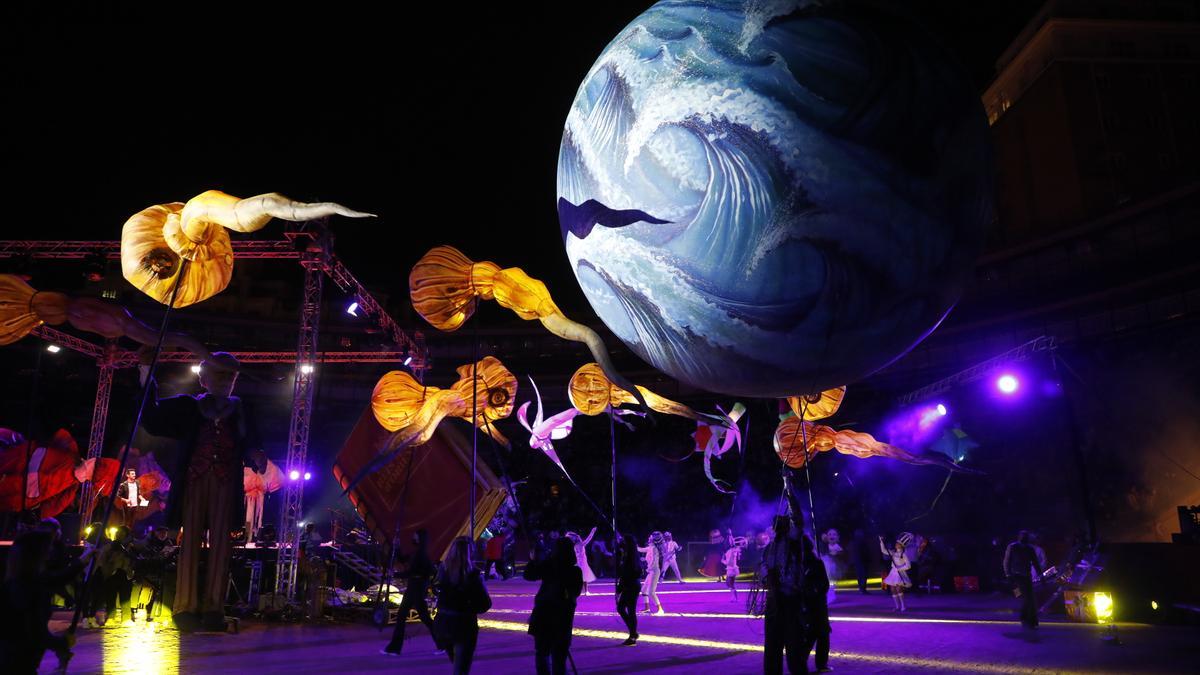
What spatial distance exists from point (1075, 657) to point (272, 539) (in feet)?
50.3

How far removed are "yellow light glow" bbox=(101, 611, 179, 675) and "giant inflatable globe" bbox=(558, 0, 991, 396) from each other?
20.1 feet

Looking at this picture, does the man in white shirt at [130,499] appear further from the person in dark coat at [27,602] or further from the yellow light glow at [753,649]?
the person in dark coat at [27,602]

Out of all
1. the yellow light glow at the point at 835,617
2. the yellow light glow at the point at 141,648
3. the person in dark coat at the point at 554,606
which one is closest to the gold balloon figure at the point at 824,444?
the yellow light glow at the point at 835,617

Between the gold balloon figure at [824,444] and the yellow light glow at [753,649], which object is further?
the gold balloon figure at [824,444]

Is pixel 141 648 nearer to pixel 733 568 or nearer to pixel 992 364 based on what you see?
pixel 733 568

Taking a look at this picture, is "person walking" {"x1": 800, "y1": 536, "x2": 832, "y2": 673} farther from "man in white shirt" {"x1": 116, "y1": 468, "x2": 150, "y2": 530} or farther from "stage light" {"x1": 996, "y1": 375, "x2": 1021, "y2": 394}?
"man in white shirt" {"x1": 116, "y1": 468, "x2": 150, "y2": 530}

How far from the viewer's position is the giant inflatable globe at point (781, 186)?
297 cm

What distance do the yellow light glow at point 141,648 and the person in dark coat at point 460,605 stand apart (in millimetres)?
2651

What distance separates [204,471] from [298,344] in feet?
29.9

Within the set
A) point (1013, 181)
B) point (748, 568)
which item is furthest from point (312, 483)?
point (1013, 181)

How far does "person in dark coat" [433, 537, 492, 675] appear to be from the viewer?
5.71 m

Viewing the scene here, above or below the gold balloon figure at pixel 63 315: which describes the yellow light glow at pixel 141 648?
below

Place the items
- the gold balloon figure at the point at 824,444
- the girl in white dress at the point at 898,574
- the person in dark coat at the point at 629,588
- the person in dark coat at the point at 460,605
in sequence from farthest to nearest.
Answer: the gold balloon figure at the point at 824,444 → the girl in white dress at the point at 898,574 → the person in dark coat at the point at 629,588 → the person in dark coat at the point at 460,605

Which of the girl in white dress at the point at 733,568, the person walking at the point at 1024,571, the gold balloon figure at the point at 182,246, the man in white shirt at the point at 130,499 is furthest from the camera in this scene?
the man in white shirt at the point at 130,499
